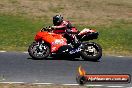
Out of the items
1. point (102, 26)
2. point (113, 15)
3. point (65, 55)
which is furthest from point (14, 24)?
point (65, 55)

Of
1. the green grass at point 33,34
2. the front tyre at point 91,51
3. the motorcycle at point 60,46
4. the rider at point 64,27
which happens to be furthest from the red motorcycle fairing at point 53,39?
the green grass at point 33,34

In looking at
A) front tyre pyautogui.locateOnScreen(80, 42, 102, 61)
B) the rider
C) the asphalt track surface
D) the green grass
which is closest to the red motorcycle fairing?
the rider

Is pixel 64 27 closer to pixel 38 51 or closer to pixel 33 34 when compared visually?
pixel 38 51

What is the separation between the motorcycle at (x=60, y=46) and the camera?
2003 cm

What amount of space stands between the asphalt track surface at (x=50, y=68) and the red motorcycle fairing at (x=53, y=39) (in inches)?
20.5

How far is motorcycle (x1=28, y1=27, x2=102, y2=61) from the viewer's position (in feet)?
65.7

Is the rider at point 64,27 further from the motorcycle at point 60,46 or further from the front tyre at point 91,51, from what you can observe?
the front tyre at point 91,51

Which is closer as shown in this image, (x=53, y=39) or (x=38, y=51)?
(x=38, y=51)

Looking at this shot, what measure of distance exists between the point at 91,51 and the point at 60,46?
125cm

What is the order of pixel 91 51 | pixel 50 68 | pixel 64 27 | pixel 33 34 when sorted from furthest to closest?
pixel 33 34 < pixel 64 27 < pixel 91 51 < pixel 50 68

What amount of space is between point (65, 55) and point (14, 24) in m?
10.5

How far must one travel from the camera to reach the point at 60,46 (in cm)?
2034

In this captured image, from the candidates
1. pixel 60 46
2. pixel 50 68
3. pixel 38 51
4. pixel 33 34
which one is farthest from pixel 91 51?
pixel 33 34

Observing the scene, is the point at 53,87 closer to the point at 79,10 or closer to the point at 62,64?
the point at 62,64
